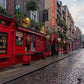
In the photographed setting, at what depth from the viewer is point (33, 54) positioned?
529 inches

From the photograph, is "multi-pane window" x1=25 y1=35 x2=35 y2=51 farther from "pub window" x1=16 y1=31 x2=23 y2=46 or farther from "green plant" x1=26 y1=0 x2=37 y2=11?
"green plant" x1=26 y1=0 x2=37 y2=11

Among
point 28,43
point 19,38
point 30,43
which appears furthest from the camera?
point 30,43

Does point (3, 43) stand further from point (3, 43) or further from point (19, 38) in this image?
point (19, 38)

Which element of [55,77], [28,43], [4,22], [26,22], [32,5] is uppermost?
[32,5]

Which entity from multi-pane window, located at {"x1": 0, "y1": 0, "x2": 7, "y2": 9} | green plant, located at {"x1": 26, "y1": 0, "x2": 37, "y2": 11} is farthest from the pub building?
green plant, located at {"x1": 26, "y1": 0, "x2": 37, "y2": 11}

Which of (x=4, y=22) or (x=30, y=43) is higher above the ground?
(x=4, y=22)

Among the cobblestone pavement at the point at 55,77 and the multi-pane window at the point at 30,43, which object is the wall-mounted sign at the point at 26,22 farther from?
the cobblestone pavement at the point at 55,77

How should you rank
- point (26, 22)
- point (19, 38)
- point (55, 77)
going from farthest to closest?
point (26, 22) < point (19, 38) < point (55, 77)

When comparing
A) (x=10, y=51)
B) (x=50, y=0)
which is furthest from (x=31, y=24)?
(x=50, y=0)

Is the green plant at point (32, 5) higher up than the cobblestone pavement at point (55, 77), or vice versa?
the green plant at point (32, 5)

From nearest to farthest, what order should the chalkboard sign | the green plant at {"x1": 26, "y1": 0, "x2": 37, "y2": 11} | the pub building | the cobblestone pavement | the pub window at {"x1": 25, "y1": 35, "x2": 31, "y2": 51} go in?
the cobblestone pavement → the chalkboard sign → the pub building → the green plant at {"x1": 26, "y1": 0, "x2": 37, "y2": 11} → the pub window at {"x1": 25, "y1": 35, "x2": 31, "y2": 51}

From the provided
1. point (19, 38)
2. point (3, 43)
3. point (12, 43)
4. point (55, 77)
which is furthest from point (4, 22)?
point (55, 77)

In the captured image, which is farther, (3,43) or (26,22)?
(26,22)

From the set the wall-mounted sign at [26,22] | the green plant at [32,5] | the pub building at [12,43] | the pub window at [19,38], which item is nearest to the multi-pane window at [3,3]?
the pub building at [12,43]
